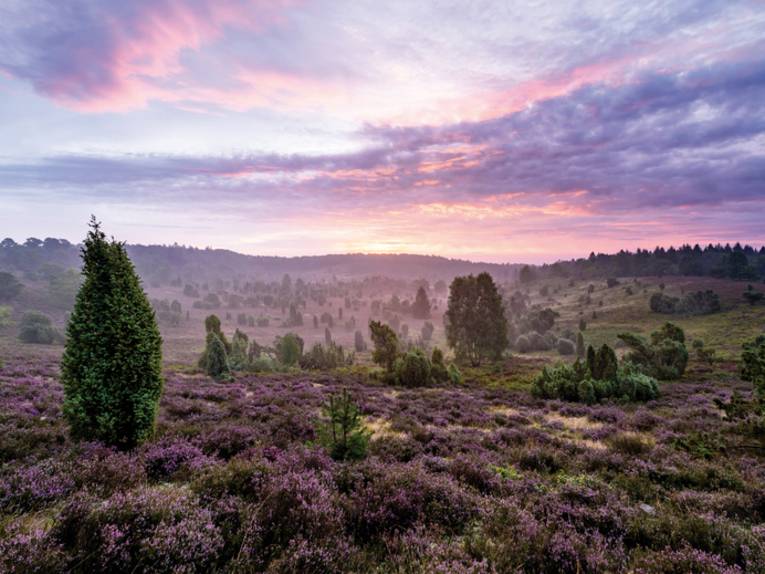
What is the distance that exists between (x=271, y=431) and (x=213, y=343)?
26728 mm

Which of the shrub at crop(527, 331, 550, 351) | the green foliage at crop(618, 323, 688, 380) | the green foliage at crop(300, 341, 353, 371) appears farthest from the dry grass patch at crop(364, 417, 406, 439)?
the shrub at crop(527, 331, 550, 351)

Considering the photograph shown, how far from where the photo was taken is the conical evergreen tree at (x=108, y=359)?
8242mm

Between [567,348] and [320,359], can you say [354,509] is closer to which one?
[320,359]

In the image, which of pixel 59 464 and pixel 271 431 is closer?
pixel 59 464

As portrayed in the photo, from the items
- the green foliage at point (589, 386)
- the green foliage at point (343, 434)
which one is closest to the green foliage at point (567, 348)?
the green foliage at point (589, 386)

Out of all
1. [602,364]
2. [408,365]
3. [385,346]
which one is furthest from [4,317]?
[602,364]

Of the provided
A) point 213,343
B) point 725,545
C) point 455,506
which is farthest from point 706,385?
point 213,343

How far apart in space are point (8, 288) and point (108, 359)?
24086cm

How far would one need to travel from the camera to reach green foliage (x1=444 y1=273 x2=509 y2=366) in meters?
59.7

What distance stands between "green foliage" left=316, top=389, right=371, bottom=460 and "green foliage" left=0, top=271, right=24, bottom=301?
243 metres

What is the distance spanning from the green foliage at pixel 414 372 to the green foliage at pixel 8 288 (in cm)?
22959

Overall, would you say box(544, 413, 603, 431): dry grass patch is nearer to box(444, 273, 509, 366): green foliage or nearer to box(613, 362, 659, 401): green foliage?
box(613, 362, 659, 401): green foliage

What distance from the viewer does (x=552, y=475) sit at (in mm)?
8625

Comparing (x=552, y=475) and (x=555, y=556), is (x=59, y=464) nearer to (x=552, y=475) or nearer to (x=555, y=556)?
(x=555, y=556)
